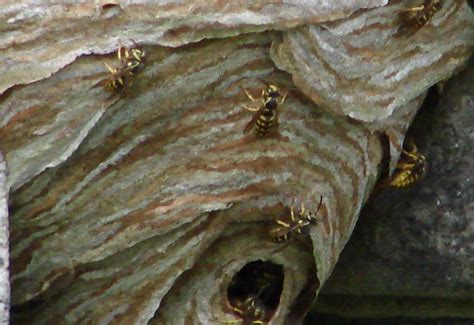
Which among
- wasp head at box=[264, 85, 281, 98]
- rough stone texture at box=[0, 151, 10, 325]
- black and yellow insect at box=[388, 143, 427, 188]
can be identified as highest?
wasp head at box=[264, 85, 281, 98]

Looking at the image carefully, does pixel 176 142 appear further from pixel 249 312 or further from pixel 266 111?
pixel 249 312

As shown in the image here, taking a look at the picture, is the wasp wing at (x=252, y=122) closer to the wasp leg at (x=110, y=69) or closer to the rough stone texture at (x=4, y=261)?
the wasp leg at (x=110, y=69)

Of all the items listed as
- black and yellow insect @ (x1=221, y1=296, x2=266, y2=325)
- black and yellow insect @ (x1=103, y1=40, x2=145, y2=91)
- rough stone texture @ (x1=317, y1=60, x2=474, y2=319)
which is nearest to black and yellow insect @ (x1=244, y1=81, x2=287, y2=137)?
black and yellow insect @ (x1=103, y1=40, x2=145, y2=91)

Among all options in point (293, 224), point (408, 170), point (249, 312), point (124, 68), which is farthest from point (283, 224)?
point (124, 68)

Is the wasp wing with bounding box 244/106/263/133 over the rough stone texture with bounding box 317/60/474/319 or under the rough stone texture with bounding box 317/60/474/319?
over

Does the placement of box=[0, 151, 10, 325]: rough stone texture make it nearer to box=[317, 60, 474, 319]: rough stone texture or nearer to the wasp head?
the wasp head

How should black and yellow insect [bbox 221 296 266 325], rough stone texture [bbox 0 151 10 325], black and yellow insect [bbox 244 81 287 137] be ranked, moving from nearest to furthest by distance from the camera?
1. rough stone texture [bbox 0 151 10 325]
2. black and yellow insect [bbox 244 81 287 137]
3. black and yellow insect [bbox 221 296 266 325]
